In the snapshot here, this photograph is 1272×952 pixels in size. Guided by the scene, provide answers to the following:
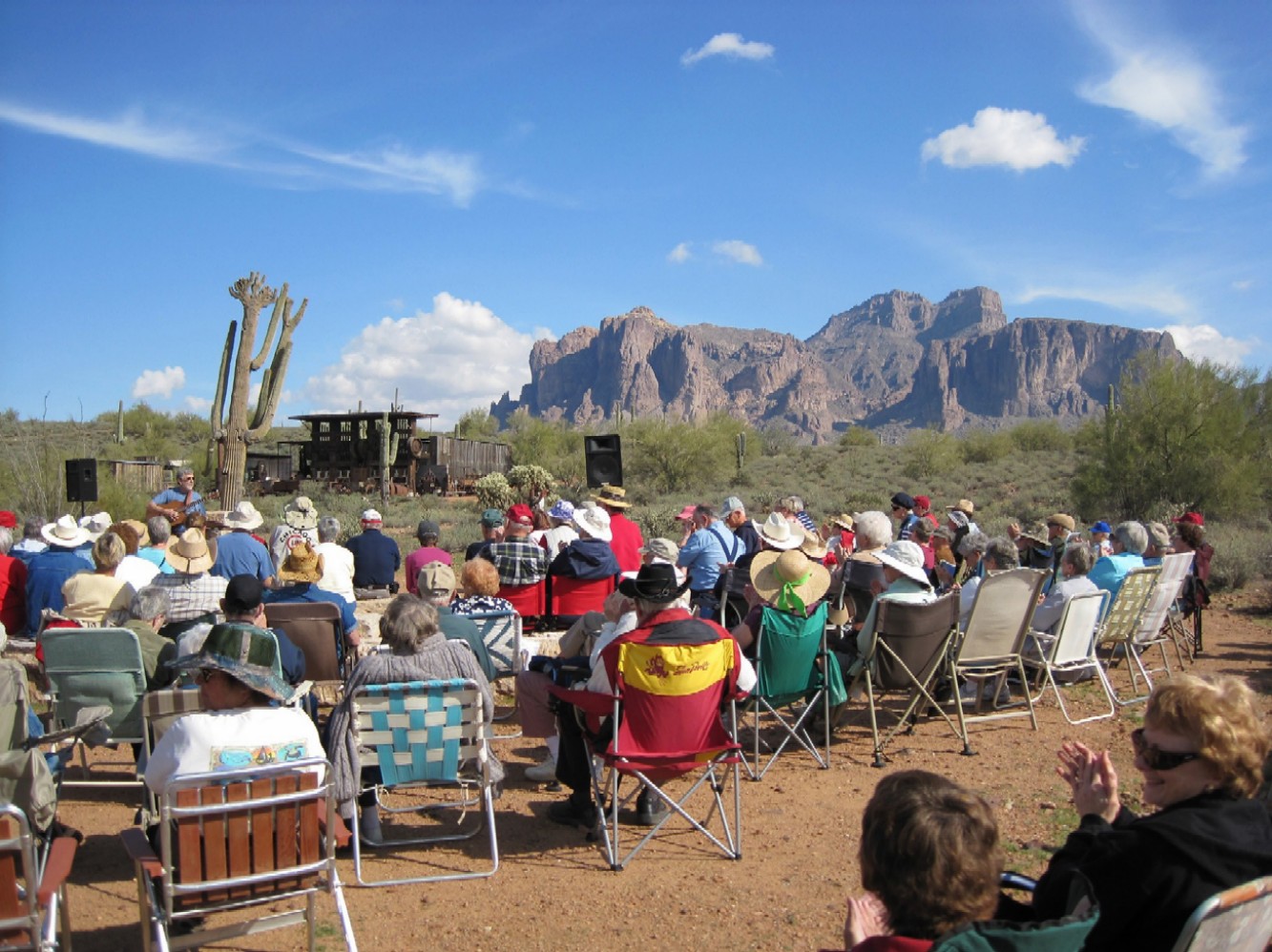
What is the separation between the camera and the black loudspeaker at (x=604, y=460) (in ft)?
47.8

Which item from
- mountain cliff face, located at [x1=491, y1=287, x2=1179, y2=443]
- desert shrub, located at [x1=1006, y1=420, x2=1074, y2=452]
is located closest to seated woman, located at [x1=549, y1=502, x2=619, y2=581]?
desert shrub, located at [x1=1006, y1=420, x2=1074, y2=452]

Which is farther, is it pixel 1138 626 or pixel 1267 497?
pixel 1267 497

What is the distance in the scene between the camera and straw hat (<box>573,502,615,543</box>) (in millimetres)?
7852

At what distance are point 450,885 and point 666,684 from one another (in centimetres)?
123

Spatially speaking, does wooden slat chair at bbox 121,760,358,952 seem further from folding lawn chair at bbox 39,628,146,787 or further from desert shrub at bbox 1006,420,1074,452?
desert shrub at bbox 1006,420,1074,452

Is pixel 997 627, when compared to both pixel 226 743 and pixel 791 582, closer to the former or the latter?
pixel 791 582

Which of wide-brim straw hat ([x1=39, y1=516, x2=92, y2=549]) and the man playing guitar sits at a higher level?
the man playing guitar

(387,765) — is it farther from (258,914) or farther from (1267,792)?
(1267,792)

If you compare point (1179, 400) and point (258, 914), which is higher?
point (1179, 400)

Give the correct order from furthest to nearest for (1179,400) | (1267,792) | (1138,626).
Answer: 1. (1179,400)
2. (1138,626)
3. (1267,792)

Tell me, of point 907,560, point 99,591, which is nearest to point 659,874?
point 907,560

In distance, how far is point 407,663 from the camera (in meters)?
4.57

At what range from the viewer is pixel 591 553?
7.36 m

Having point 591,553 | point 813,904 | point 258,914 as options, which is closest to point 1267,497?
point 591,553
